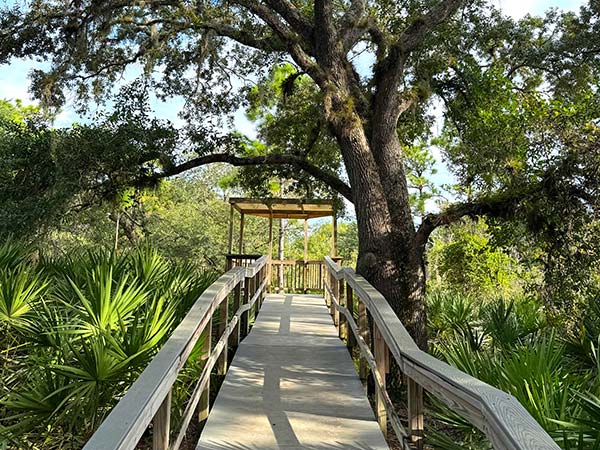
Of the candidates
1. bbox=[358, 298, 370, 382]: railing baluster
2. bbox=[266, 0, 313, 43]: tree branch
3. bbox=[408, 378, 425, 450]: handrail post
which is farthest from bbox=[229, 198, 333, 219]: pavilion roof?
bbox=[408, 378, 425, 450]: handrail post

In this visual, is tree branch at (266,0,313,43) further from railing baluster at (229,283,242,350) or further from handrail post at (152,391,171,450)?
handrail post at (152,391,171,450)

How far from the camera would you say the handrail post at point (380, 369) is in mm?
3730

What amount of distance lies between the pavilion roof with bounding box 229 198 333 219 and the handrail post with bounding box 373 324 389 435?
8.61 m

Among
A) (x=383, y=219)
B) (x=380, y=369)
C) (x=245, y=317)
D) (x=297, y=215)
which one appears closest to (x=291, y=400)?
(x=380, y=369)

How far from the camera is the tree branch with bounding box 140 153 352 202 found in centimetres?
808

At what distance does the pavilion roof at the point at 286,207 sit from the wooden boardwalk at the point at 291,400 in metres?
6.88

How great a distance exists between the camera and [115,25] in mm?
9609

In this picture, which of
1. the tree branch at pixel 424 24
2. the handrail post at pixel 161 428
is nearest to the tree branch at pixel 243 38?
the tree branch at pixel 424 24

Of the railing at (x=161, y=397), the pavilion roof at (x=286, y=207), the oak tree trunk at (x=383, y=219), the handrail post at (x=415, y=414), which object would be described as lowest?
the handrail post at (x=415, y=414)

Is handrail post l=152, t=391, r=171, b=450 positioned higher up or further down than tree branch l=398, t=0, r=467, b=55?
further down

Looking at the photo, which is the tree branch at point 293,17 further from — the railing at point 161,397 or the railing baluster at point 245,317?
the railing at point 161,397

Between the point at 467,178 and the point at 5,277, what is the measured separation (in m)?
6.85

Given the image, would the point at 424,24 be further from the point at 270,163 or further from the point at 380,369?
the point at 380,369

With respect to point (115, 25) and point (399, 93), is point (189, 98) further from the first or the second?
point (399, 93)
